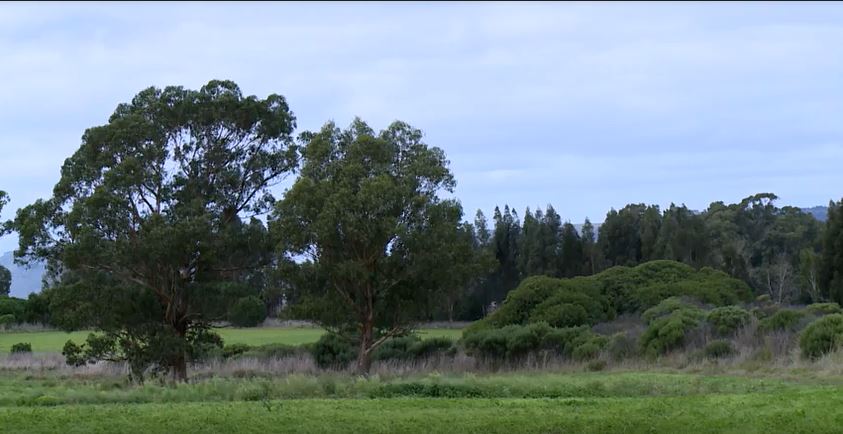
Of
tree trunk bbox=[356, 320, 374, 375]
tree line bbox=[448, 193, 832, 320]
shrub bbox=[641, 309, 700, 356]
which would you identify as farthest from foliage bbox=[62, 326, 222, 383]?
tree line bbox=[448, 193, 832, 320]

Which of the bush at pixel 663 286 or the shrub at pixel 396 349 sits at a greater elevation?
the bush at pixel 663 286

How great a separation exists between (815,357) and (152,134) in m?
17.7

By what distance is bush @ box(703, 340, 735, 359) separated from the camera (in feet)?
78.5

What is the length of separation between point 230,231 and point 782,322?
15.6 metres

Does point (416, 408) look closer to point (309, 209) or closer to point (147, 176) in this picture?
point (309, 209)

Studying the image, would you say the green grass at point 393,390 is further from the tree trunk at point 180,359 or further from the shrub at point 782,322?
the shrub at point 782,322

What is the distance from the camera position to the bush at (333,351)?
30.4m

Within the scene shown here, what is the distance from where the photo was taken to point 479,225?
2714 inches

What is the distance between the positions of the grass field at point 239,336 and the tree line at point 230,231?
58.0 feet

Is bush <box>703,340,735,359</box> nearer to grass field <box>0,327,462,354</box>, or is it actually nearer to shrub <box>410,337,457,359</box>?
shrub <box>410,337,457,359</box>

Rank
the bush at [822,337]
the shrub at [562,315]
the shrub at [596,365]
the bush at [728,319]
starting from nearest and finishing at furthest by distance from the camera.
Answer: the bush at [822,337]
the shrub at [596,365]
the bush at [728,319]
the shrub at [562,315]

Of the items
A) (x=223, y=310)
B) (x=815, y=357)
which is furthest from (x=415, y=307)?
(x=815, y=357)

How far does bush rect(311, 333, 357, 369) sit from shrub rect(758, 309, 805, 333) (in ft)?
44.1

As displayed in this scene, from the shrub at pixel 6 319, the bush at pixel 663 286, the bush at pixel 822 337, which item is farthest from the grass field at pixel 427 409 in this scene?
the shrub at pixel 6 319
